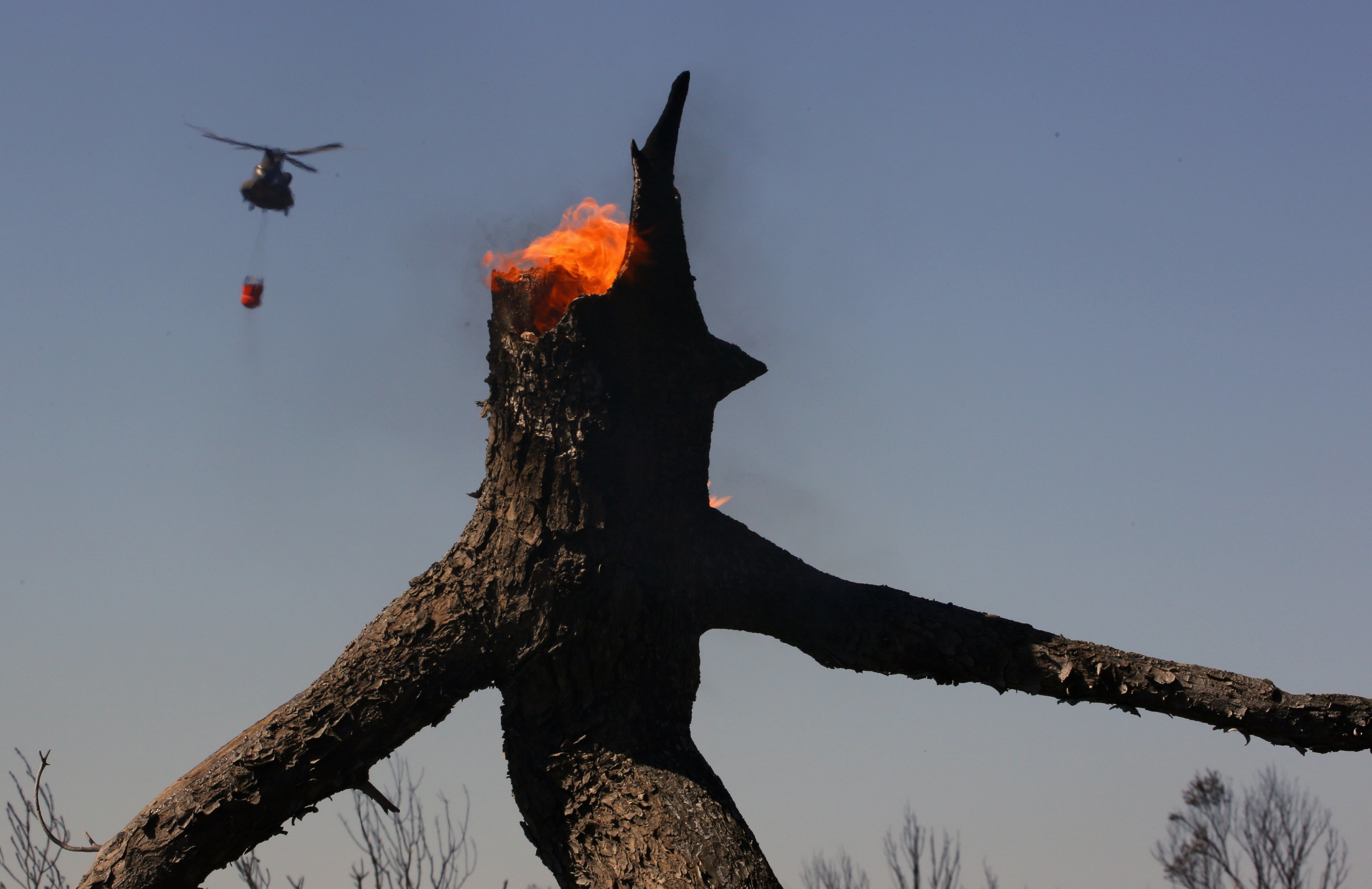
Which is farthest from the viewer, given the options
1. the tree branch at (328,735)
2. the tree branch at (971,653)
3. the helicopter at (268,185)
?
the helicopter at (268,185)

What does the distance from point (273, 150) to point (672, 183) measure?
37.8ft

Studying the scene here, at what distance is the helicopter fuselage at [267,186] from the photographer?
15.2m

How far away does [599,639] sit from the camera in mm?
5258

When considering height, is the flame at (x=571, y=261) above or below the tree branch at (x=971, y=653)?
above

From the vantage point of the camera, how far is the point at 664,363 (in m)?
5.48

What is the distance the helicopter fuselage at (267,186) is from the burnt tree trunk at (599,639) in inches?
433

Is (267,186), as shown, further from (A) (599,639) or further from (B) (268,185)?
(A) (599,639)

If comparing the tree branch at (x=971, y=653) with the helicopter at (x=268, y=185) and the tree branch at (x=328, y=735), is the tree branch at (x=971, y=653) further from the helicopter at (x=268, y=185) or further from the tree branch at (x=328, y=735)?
the helicopter at (x=268, y=185)

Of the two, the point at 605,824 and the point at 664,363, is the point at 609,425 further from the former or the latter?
the point at 605,824

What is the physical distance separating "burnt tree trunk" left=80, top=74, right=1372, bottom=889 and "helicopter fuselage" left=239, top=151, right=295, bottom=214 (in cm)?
1100

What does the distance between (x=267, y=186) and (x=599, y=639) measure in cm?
1211

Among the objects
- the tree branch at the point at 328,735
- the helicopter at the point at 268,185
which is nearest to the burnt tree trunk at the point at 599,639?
the tree branch at the point at 328,735

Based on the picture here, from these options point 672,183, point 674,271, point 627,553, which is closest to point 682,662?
point 627,553

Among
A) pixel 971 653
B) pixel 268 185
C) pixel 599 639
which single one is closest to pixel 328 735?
pixel 599 639
